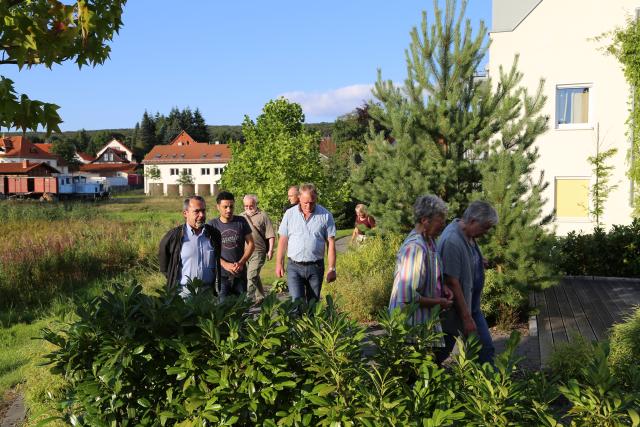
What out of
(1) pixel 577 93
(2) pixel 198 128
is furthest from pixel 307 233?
(2) pixel 198 128

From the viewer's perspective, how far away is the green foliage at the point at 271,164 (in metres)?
19.8

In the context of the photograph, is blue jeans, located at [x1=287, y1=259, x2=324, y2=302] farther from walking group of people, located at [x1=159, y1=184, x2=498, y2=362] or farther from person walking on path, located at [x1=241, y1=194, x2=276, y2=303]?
person walking on path, located at [x1=241, y1=194, x2=276, y2=303]

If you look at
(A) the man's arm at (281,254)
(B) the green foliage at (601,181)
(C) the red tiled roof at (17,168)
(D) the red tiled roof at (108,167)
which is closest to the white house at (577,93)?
(B) the green foliage at (601,181)

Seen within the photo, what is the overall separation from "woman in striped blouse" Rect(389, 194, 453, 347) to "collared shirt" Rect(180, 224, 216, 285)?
237 cm

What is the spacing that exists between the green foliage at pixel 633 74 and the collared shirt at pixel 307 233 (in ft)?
40.6

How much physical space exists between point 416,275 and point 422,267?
7cm

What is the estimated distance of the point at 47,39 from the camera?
14.2 feet

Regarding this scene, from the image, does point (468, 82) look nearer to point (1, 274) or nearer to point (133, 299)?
point (133, 299)

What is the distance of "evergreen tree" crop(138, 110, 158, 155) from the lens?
136500 millimetres

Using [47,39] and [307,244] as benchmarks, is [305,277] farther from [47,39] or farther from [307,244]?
[47,39]

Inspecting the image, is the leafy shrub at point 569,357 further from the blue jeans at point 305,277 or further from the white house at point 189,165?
the white house at point 189,165

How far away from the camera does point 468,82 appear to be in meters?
→ 9.35

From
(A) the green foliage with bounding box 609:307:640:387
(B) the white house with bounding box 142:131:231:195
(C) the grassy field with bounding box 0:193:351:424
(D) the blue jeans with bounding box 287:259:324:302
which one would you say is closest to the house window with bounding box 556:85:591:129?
(C) the grassy field with bounding box 0:193:351:424

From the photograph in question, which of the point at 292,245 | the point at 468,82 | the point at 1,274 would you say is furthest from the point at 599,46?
the point at 1,274
